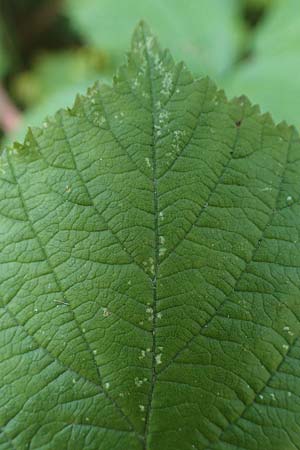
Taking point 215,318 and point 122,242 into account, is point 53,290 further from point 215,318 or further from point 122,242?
point 215,318

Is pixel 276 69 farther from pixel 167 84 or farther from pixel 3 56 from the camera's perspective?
pixel 3 56

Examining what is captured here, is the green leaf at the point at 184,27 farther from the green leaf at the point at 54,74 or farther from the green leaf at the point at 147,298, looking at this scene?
the green leaf at the point at 147,298

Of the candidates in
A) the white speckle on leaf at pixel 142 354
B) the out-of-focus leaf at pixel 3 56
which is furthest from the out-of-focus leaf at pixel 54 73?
the white speckle on leaf at pixel 142 354

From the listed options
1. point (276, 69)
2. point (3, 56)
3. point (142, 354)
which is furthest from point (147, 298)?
point (3, 56)

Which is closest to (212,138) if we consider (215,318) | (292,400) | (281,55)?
(215,318)

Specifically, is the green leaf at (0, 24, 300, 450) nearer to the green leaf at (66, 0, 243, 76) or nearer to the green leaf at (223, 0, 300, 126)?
the green leaf at (223, 0, 300, 126)

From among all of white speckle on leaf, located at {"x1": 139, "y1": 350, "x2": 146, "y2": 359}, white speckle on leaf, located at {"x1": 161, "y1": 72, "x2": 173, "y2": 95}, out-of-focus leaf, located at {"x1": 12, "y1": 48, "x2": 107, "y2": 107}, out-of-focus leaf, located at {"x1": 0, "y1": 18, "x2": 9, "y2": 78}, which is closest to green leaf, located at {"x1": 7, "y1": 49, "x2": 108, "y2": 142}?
out-of-focus leaf, located at {"x1": 12, "y1": 48, "x2": 107, "y2": 107}
